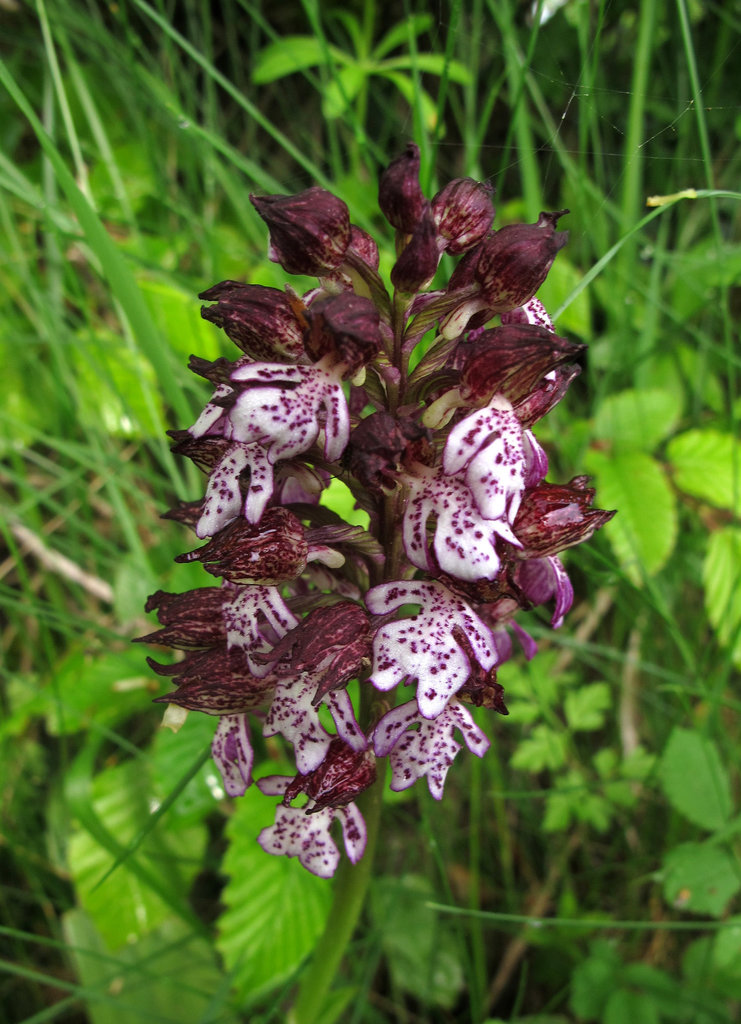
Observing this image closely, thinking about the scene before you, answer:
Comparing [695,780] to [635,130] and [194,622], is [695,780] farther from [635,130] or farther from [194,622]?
[635,130]

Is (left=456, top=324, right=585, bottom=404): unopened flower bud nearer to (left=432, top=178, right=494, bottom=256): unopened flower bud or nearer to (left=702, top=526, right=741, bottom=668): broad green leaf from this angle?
(left=432, top=178, right=494, bottom=256): unopened flower bud

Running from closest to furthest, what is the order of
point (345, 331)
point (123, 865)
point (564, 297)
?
point (345, 331) < point (123, 865) < point (564, 297)

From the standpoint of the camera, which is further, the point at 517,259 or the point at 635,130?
the point at 635,130

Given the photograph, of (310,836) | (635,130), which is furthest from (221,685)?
(635,130)

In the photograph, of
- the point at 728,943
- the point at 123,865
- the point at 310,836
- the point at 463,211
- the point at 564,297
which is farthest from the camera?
the point at 564,297

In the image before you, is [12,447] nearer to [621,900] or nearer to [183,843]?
[183,843]

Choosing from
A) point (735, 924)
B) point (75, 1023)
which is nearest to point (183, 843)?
point (75, 1023)

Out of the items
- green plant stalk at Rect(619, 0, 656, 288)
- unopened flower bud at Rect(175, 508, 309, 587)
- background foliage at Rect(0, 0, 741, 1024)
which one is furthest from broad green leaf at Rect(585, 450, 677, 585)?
unopened flower bud at Rect(175, 508, 309, 587)
